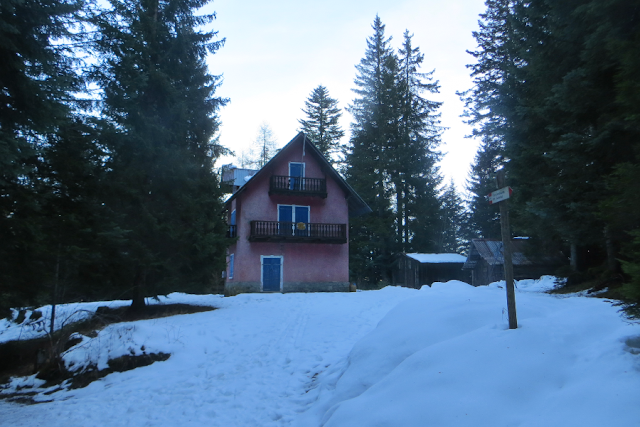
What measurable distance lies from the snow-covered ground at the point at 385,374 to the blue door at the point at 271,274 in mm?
11716

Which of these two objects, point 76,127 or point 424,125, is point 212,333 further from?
point 424,125

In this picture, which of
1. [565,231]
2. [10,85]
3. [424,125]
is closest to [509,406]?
[10,85]

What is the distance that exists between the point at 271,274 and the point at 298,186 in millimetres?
5255

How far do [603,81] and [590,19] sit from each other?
1.53 meters

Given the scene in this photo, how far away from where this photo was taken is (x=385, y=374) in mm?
5621

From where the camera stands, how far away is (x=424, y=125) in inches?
1419

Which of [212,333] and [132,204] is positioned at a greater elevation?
[132,204]

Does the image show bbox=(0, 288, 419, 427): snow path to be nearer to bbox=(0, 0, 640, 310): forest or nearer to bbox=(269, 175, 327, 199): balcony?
bbox=(0, 0, 640, 310): forest

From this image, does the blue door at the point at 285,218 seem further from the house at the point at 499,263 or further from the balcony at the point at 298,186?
the house at the point at 499,263

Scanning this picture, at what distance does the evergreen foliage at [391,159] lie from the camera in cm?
3388

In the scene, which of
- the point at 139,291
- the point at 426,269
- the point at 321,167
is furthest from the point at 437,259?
the point at 139,291

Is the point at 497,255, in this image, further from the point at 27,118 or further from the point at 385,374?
the point at 27,118

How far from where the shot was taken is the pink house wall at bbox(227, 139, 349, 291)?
74.8ft

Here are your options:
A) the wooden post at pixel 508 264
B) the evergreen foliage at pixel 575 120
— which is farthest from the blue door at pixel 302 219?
the wooden post at pixel 508 264
